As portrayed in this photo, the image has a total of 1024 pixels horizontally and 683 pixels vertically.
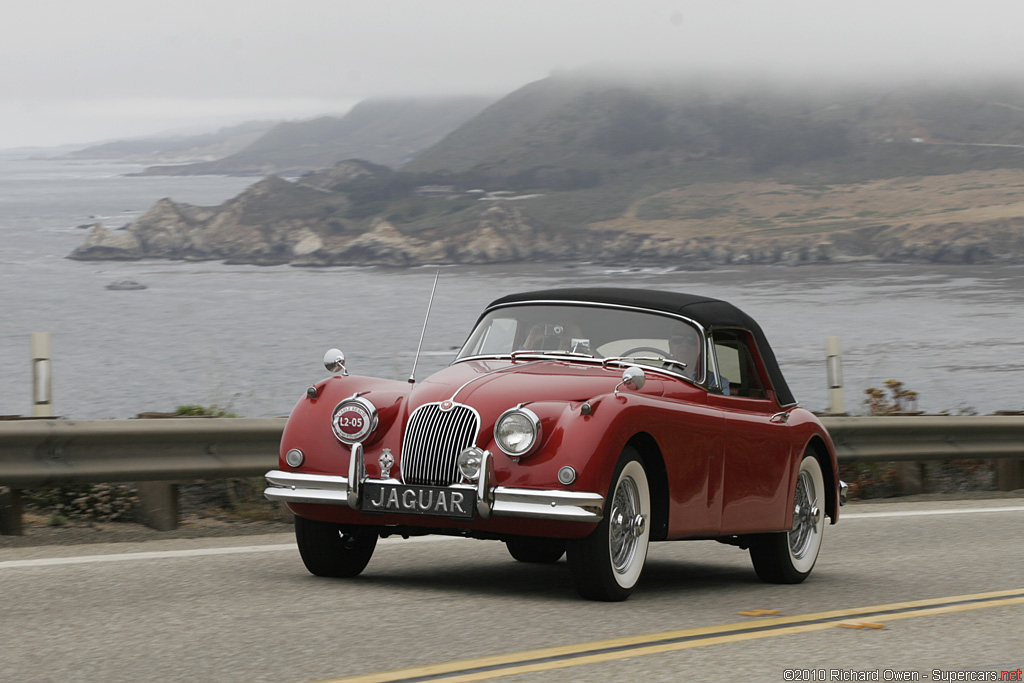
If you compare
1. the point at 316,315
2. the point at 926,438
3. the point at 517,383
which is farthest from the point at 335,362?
the point at 316,315

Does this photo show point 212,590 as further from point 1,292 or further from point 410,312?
point 1,292

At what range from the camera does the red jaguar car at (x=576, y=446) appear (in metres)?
5.90

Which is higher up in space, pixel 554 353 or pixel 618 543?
pixel 554 353

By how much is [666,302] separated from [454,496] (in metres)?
1.96

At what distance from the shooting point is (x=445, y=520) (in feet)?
19.5

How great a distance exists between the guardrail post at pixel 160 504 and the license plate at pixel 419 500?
9.65 feet

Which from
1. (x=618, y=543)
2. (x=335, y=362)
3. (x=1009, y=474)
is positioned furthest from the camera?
(x=1009, y=474)

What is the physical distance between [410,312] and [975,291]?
51550 millimetres

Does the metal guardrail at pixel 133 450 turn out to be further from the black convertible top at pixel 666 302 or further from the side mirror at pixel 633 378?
the side mirror at pixel 633 378

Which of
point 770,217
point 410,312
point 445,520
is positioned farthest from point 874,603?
point 770,217

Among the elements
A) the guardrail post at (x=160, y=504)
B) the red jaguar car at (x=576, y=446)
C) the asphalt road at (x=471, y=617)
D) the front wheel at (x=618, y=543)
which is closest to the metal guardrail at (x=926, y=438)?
the asphalt road at (x=471, y=617)

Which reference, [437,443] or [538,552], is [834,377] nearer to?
[538,552]

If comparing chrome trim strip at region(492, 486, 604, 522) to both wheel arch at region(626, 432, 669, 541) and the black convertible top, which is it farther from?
the black convertible top

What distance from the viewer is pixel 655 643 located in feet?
16.7
